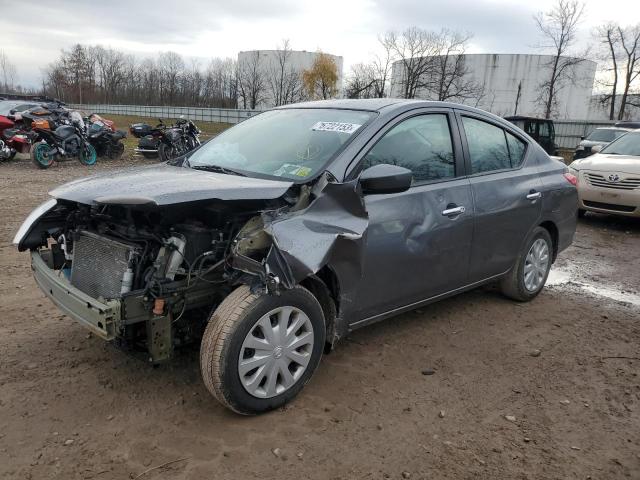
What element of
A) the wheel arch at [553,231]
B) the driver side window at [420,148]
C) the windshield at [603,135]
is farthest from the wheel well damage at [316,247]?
the windshield at [603,135]

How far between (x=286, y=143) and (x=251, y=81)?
61204 mm

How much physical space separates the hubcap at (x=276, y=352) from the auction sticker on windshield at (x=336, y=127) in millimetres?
1239

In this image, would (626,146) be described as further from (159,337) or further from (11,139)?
(11,139)

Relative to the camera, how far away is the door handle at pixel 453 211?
11.9ft

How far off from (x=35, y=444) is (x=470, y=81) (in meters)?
52.8

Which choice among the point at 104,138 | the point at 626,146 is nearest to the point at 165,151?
the point at 104,138

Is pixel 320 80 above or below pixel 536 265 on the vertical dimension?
above

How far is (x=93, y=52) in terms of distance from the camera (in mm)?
75688

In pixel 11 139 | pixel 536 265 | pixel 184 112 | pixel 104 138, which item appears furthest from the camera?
pixel 184 112

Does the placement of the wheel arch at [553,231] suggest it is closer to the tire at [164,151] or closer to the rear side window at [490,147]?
the rear side window at [490,147]

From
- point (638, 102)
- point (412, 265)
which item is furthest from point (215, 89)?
point (412, 265)

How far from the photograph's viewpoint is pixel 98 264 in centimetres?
300

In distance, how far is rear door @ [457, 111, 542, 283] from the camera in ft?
13.0

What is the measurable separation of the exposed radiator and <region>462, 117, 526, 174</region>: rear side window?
2543mm
